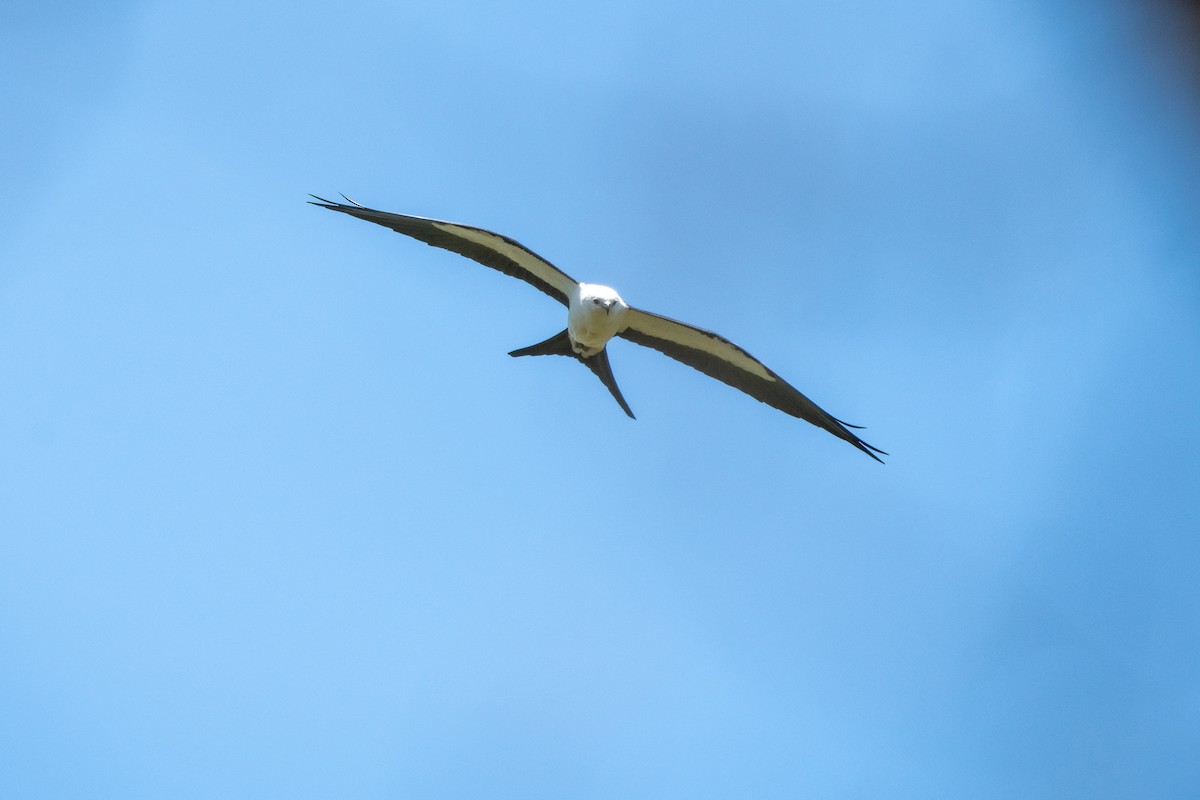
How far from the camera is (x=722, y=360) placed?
1013cm

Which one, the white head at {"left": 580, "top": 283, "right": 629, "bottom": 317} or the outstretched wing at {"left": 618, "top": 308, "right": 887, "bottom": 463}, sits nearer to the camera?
the white head at {"left": 580, "top": 283, "right": 629, "bottom": 317}

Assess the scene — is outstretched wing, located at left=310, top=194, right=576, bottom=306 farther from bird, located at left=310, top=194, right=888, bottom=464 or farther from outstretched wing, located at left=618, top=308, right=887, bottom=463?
outstretched wing, located at left=618, top=308, right=887, bottom=463

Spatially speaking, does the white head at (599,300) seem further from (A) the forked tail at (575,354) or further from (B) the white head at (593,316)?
(A) the forked tail at (575,354)

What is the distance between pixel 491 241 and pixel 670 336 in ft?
6.59

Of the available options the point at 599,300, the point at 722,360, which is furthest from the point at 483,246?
the point at 722,360

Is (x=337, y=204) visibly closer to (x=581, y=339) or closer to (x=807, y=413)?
(x=581, y=339)

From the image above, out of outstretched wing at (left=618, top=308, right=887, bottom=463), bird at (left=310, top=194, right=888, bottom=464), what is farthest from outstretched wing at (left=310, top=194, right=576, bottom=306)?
outstretched wing at (left=618, top=308, right=887, bottom=463)

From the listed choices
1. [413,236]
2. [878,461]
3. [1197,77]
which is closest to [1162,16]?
[1197,77]

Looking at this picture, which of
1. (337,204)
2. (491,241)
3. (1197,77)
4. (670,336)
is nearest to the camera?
(1197,77)

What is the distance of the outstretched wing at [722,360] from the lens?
986cm

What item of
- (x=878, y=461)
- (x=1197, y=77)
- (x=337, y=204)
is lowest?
(x=1197, y=77)

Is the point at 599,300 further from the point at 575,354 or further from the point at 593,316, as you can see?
the point at 575,354

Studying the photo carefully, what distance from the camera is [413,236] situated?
9.40 metres

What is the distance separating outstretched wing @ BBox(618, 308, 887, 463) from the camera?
9.86 m
